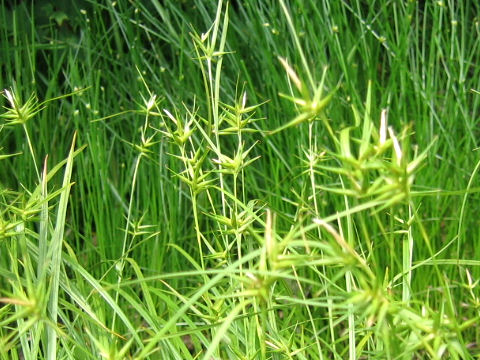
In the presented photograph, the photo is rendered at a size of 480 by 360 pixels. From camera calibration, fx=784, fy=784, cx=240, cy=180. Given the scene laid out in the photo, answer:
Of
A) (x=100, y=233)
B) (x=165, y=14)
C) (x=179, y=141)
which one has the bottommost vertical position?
(x=100, y=233)

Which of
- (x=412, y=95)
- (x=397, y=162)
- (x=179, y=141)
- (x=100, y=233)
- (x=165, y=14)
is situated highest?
(x=397, y=162)

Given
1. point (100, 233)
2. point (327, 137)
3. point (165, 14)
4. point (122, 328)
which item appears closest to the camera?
point (122, 328)

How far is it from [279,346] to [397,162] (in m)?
0.52

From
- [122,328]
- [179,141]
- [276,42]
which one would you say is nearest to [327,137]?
[276,42]

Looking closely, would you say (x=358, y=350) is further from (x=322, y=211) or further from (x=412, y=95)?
(x=412, y=95)

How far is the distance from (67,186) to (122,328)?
0.84 metres

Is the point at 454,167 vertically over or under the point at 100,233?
under

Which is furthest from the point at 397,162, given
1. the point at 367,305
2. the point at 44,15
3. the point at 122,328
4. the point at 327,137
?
the point at 44,15

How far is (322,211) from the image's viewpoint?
2172 mm

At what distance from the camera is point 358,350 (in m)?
1.19

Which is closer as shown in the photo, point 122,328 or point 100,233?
point 122,328

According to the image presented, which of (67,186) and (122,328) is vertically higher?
(67,186)

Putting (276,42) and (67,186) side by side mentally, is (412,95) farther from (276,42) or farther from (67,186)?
(67,186)

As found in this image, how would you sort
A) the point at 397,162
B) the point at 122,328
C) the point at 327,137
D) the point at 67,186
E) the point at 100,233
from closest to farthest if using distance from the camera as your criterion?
the point at 397,162 → the point at 67,186 → the point at 122,328 → the point at 100,233 → the point at 327,137
